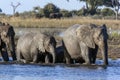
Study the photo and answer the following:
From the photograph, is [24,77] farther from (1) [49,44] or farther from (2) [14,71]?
(1) [49,44]

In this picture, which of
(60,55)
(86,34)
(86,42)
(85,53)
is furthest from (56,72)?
(60,55)

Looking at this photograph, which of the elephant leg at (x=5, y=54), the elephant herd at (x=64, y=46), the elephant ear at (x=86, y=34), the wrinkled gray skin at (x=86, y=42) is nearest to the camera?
the wrinkled gray skin at (x=86, y=42)

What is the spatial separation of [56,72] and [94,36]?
112 inches

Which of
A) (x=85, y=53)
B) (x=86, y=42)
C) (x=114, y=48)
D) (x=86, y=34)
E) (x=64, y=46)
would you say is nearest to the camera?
(x=85, y=53)

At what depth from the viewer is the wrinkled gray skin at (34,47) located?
2334 centimetres

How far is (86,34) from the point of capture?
2305cm

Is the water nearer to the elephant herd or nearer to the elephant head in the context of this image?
the elephant head

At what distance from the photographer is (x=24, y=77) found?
19.1m

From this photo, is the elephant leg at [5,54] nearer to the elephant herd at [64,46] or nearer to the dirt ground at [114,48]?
the elephant herd at [64,46]

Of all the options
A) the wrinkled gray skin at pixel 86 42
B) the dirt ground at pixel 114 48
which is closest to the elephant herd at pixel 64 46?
the wrinkled gray skin at pixel 86 42

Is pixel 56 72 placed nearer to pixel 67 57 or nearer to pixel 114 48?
pixel 67 57

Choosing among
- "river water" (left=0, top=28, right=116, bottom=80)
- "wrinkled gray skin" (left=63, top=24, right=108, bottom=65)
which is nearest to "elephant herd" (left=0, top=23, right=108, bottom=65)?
"wrinkled gray skin" (left=63, top=24, right=108, bottom=65)

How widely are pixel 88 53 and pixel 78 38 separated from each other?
34.7 inches

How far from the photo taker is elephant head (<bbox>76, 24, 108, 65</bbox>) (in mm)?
22141
